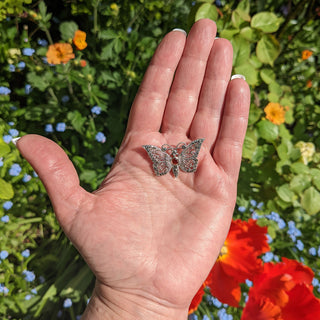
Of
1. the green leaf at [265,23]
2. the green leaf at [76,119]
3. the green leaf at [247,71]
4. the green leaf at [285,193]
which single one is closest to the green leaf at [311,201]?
the green leaf at [285,193]

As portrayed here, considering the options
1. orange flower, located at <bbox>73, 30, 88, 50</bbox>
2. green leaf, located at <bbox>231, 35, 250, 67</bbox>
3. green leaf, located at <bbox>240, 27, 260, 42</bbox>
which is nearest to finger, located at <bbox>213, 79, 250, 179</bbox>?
green leaf, located at <bbox>231, 35, 250, 67</bbox>

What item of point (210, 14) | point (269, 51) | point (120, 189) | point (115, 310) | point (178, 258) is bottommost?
point (115, 310)

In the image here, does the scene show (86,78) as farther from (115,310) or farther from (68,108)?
(115,310)

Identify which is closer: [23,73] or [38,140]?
[38,140]

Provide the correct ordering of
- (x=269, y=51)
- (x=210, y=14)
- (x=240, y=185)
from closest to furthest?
(x=210, y=14)
(x=269, y=51)
(x=240, y=185)

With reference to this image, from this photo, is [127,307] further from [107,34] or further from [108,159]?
[107,34]

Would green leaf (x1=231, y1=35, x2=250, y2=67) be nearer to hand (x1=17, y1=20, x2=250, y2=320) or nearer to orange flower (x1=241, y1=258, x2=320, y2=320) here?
hand (x1=17, y1=20, x2=250, y2=320)

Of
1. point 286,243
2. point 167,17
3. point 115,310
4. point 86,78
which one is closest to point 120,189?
point 115,310
